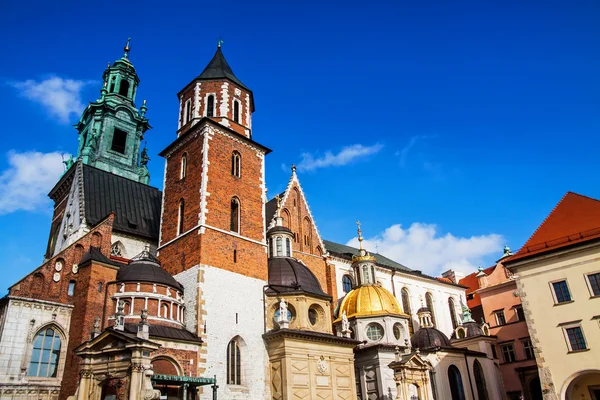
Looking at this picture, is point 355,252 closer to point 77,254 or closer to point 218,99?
point 218,99

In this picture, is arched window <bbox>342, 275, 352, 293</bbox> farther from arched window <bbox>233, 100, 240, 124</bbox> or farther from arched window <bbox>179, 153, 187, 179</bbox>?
arched window <bbox>179, 153, 187, 179</bbox>

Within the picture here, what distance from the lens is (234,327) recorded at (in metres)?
23.2

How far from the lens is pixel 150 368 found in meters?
17.2

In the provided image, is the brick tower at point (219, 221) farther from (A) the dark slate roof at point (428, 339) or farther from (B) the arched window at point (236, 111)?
(A) the dark slate roof at point (428, 339)

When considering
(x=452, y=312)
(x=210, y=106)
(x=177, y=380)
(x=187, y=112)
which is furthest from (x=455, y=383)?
(x=187, y=112)

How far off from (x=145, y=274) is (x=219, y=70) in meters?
13.8

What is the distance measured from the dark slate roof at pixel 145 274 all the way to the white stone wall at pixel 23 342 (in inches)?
118

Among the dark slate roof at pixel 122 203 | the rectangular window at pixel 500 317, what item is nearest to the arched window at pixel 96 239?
the dark slate roof at pixel 122 203

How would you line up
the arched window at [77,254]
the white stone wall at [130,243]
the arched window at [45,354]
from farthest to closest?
the white stone wall at [130,243]
the arched window at [77,254]
the arched window at [45,354]

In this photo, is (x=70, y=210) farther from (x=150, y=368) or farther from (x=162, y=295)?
(x=150, y=368)

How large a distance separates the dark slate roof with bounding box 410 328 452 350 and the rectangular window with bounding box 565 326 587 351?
8995 millimetres

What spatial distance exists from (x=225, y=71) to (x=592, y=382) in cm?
2521

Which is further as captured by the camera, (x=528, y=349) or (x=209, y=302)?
(x=528, y=349)

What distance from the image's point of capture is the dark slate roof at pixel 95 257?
22742 millimetres
